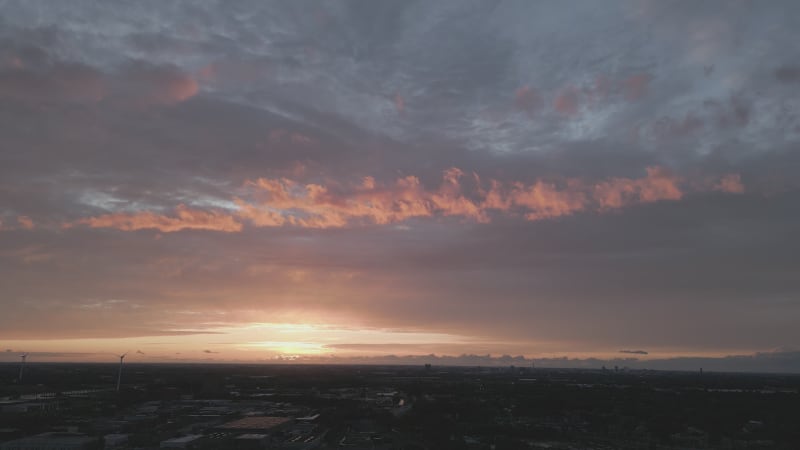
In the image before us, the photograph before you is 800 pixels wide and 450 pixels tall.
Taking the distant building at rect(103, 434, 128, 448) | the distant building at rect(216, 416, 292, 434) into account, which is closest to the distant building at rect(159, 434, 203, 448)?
the distant building at rect(103, 434, 128, 448)

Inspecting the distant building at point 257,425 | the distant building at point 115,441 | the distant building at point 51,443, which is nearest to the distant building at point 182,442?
the distant building at point 115,441

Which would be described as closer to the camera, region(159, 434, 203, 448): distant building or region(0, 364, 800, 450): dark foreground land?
region(159, 434, 203, 448): distant building

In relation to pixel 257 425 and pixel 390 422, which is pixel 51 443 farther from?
pixel 390 422

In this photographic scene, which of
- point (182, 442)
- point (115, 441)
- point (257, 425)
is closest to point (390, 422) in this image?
point (257, 425)

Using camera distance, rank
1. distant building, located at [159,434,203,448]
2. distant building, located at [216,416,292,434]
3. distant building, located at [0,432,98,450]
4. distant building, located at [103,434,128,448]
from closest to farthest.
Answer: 1. distant building, located at [0,432,98,450]
2. distant building, located at [159,434,203,448]
3. distant building, located at [103,434,128,448]
4. distant building, located at [216,416,292,434]

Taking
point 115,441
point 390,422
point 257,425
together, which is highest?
point 257,425

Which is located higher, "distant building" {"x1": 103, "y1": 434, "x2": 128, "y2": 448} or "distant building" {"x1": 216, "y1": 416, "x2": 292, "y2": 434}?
"distant building" {"x1": 216, "y1": 416, "x2": 292, "y2": 434}

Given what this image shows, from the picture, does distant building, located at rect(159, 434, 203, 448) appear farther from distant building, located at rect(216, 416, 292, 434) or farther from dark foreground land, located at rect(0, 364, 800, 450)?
distant building, located at rect(216, 416, 292, 434)

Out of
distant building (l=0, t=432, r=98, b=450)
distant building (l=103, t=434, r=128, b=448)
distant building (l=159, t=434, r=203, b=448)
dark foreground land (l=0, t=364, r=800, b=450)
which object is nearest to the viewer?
distant building (l=0, t=432, r=98, b=450)

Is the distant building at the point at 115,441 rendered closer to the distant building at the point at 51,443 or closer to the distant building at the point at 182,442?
the distant building at the point at 51,443
